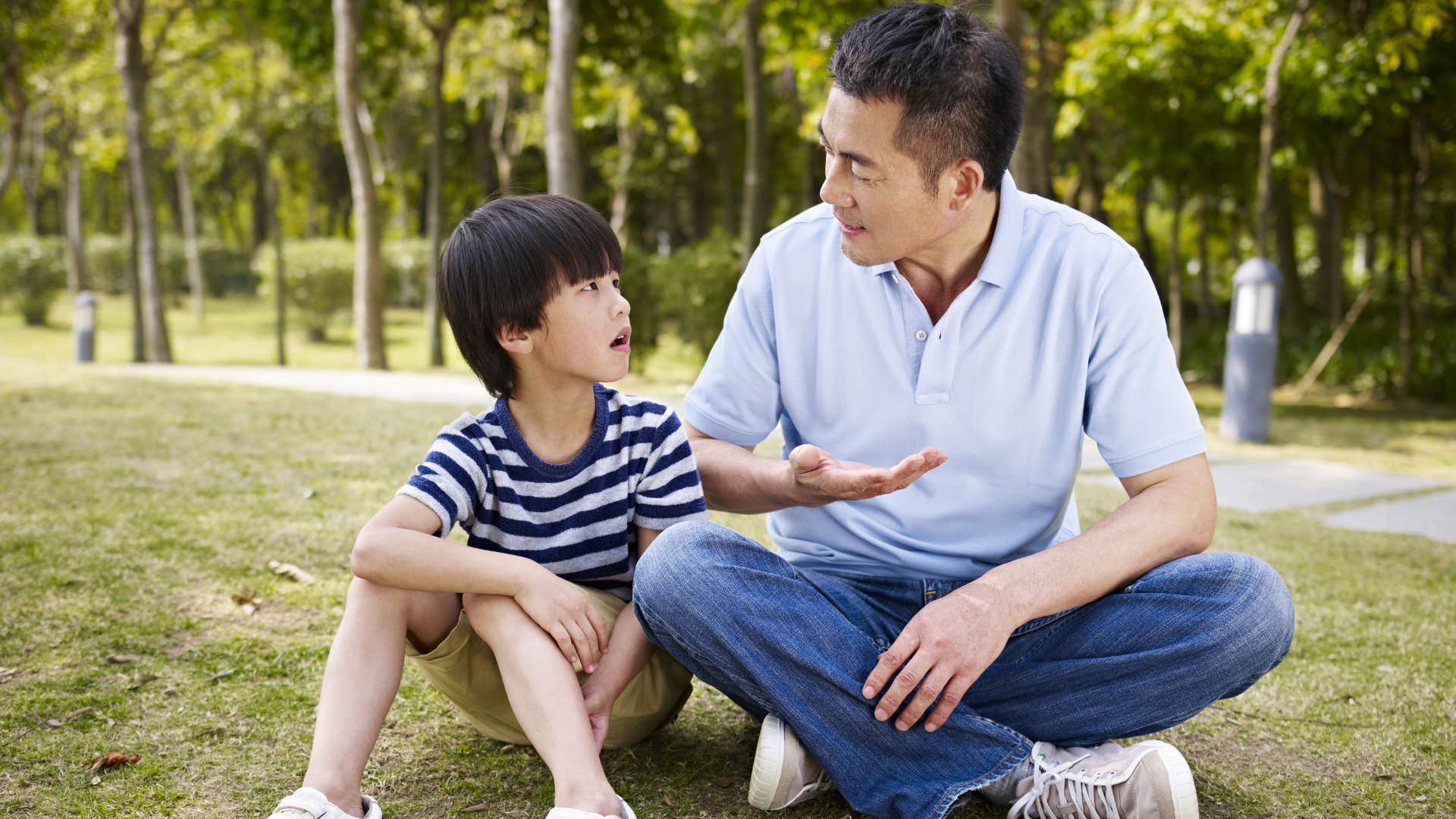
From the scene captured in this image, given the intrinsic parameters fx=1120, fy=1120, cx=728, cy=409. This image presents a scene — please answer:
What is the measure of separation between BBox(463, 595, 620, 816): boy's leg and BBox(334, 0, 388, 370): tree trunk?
378 inches

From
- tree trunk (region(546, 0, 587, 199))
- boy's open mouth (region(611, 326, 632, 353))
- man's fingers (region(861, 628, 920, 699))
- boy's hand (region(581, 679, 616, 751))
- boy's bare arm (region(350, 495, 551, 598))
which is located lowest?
boy's hand (region(581, 679, 616, 751))

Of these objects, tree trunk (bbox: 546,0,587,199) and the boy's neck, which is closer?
the boy's neck

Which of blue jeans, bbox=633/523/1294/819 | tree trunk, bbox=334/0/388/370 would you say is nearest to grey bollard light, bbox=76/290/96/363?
tree trunk, bbox=334/0/388/370

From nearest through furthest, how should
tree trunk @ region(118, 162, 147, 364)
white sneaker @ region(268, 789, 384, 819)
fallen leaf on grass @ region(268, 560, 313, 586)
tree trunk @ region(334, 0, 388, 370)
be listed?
white sneaker @ region(268, 789, 384, 819) < fallen leaf on grass @ region(268, 560, 313, 586) < tree trunk @ region(334, 0, 388, 370) < tree trunk @ region(118, 162, 147, 364)

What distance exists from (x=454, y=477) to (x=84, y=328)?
39.9ft

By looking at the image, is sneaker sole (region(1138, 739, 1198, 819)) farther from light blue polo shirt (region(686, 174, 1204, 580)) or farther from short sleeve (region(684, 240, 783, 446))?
short sleeve (region(684, 240, 783, 446))

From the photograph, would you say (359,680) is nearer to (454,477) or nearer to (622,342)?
(454,477)

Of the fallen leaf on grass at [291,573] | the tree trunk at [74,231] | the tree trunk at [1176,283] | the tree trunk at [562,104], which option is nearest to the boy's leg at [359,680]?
the fallen leaf on grass at [291,573]

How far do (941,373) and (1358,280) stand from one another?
23.5 metres

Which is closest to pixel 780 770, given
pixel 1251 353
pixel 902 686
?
pixel 902 686

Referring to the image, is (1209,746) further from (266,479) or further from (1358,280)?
(1358,280)

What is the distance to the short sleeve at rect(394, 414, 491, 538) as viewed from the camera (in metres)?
1.91

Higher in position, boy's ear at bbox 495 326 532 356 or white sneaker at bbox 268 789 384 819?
boy's ear at bbox 495 326 532 356

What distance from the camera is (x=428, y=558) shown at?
1804mm
